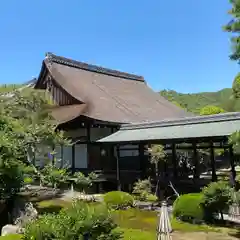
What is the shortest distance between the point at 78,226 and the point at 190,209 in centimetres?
705

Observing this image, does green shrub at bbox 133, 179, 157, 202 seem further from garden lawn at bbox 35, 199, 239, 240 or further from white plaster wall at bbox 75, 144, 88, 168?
white plaster wall at bbox 75, 144, 88, 168

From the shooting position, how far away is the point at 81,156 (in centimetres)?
2103

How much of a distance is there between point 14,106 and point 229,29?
11219 mm

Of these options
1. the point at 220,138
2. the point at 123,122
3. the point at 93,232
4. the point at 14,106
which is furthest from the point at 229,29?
the point at 123,122

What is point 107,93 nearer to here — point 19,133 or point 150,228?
point 19,133

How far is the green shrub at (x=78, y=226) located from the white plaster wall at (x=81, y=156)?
49.7 feet

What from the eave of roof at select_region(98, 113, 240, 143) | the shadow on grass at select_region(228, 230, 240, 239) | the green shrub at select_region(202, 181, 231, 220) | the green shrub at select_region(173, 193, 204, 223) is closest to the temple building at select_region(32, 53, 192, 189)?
the eave of roof at select_region(98, 113, 240, 143)

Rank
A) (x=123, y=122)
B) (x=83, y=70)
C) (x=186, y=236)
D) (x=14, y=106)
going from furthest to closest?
(x=83, y=70), (x=123, y=122), (x=14, y=106), (x=186, y=236)

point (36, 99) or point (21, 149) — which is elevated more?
point (36, 99)

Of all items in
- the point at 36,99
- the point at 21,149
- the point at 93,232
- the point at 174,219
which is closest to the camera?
the point at 93,232

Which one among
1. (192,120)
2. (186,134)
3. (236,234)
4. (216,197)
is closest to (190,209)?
(216,197)

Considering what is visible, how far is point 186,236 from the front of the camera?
9398mm

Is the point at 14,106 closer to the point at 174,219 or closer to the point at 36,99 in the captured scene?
the point at 36,99

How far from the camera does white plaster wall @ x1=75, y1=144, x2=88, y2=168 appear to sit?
67.9 ft
